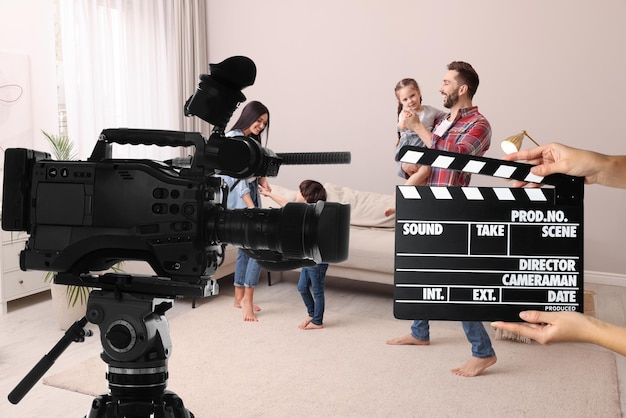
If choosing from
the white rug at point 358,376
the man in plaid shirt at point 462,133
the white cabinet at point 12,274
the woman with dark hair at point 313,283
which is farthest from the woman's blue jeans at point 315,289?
the white cabinet at point 12,274

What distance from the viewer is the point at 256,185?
3748 millimetres

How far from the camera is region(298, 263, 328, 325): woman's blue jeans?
11.9 ft

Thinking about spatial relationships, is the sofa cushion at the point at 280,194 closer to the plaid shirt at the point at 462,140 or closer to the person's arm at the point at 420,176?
the person's arm at the point at 420,176

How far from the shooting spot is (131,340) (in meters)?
1.19

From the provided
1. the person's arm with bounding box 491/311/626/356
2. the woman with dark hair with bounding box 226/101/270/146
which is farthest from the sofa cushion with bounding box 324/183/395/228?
the person's arm with bounding box 491/311/626/356

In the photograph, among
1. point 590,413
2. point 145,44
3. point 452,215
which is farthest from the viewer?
point 145,44

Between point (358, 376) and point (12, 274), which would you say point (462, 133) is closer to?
point (358, 376)

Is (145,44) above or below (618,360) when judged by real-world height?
above

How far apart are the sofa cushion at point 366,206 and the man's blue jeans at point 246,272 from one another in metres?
1.08

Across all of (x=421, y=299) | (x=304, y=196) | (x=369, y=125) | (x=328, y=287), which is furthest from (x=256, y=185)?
(x=421, y=299)

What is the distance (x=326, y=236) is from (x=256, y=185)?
2631mm

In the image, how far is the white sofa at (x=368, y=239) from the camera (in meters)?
4.20

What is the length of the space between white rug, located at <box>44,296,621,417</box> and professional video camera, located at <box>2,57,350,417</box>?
1435 millimetres

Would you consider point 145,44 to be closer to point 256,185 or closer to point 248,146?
point 256,185
